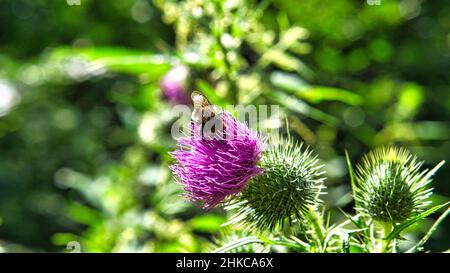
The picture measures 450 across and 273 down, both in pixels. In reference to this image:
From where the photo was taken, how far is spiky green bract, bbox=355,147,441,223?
2354mm

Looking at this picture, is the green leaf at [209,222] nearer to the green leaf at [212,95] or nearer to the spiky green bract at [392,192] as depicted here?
the green leaf at [212,95]

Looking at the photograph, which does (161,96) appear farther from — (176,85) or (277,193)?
(277,193)

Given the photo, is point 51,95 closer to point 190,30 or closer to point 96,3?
point 96,3

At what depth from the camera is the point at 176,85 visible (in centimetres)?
349

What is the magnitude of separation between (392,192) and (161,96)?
1708 millimetres

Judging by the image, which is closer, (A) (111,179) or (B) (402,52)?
(A) (111,179)

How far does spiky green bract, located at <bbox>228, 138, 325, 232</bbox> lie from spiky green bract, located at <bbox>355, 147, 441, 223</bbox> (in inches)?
7.6

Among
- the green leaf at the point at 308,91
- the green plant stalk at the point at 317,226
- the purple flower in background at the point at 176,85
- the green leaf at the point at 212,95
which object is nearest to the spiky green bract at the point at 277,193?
the green plant stalk at the point at 317,226

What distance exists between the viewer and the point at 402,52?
5203 mm

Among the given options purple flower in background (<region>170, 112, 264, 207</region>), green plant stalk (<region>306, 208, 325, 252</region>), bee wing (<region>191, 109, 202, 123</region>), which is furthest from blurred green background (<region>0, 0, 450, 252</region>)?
green plant stalk (<region>306, 208, 325, 252</region>)

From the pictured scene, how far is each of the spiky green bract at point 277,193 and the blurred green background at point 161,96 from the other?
0.41 meters
